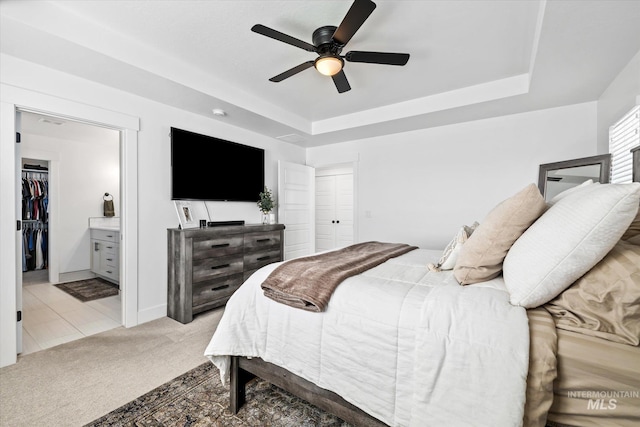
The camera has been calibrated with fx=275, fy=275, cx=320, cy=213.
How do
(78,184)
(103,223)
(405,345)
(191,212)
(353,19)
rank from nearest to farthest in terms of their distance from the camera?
(405,345) < (353,19) < (191,212) < (78,184) < (103,223)

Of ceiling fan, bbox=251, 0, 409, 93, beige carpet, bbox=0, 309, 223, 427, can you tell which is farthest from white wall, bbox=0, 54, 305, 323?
ceiling fan, bbox=251, 0, 409, 93

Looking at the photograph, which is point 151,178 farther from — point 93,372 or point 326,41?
point 326,41

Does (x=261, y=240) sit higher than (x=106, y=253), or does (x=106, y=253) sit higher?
(x=261, y=240)

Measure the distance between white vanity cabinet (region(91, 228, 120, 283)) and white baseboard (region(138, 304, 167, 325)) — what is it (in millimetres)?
1839

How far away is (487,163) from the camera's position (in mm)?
3615

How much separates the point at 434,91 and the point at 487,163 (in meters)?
1.22

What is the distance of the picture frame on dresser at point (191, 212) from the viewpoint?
10.4 feet

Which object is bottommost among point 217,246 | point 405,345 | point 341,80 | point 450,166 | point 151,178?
point 405,345

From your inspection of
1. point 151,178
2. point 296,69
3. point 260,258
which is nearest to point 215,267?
point 260,258

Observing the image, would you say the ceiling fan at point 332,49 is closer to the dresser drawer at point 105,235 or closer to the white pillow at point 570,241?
the white pillow at point 570,241

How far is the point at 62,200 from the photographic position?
465cm

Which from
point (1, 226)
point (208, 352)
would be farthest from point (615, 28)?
point (1, 226)

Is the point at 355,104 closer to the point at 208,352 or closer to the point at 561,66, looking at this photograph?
the point at 561,66

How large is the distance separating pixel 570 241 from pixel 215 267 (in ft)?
9.94
